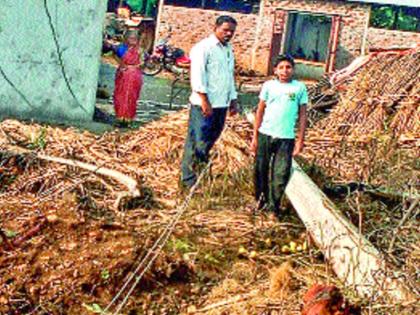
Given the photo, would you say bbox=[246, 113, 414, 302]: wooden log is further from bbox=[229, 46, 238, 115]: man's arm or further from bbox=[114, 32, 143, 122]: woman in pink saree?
bbox=[114, 32, 143, 122]: woman in pink saree

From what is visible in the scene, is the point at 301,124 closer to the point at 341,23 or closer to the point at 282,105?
the point at 282,105

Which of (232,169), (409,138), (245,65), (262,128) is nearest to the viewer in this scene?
(262,128)

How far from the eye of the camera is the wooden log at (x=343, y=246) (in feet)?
14.5

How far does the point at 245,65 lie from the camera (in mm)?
27047

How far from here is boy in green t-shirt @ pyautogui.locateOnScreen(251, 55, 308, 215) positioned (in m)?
6.74

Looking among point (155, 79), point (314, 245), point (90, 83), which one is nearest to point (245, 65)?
point (155, 79)

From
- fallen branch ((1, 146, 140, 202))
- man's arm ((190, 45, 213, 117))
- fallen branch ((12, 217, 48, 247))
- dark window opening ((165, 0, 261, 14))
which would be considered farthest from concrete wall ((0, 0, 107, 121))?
dark window opening ((165, 0, 261, 14))

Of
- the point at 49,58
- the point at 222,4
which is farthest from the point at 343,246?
the point at 222,4

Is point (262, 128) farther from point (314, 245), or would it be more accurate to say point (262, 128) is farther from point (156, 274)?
point (156, 274)

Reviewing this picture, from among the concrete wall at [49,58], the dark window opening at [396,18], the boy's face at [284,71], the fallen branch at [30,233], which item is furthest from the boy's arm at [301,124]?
the dark window opening at [396,18]

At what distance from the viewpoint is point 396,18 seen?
28984mm

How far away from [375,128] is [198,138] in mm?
3753

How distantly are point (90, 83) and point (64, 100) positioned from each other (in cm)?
45

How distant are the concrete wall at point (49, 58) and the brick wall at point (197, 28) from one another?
50.3 ft
